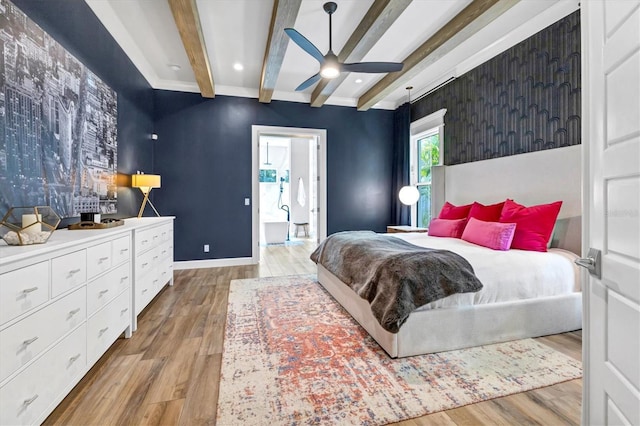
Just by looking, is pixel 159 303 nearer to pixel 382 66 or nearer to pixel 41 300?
pixel 41 300

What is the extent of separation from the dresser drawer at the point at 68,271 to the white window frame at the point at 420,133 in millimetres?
4585

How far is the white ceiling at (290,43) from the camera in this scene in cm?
280

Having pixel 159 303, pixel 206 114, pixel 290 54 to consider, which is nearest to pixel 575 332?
pixel 159 303

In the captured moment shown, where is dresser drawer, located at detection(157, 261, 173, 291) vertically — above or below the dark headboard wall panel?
below

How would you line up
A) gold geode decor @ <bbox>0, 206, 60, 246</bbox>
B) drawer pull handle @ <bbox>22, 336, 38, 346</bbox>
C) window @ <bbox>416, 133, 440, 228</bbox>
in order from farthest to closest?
window @ <bbox>416, 133, 440, 228</bbox>, gold geode decor @ <bbox>0, 206, 60, 246</bbox>, drawer pull handle @ <bbox>22, 336, 38, 346</bbox>

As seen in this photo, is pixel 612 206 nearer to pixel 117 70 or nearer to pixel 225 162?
pixel 117 70

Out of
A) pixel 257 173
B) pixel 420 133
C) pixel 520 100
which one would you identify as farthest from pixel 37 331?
pixel 420 133

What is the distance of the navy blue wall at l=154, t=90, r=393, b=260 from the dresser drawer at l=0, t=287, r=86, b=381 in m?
3.23

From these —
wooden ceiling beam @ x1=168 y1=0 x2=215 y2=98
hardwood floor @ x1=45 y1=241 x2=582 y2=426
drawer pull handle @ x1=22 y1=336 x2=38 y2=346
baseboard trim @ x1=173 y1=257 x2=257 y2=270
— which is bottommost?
hardwood floor @ x1=45 y1=241 x2=582 y2=426

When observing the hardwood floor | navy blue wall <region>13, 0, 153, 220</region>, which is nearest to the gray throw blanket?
the hardwood floor

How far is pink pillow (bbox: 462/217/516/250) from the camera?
268 cm

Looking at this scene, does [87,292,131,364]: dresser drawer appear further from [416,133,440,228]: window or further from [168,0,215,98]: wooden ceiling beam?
[416,133,440,228]: window

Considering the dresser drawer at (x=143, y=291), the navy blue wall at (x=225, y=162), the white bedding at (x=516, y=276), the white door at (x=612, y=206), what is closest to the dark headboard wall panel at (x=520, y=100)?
the white bedding at (x=516, y=276)

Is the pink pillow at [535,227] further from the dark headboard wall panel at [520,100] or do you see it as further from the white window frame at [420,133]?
the white window frame at [420,133]
